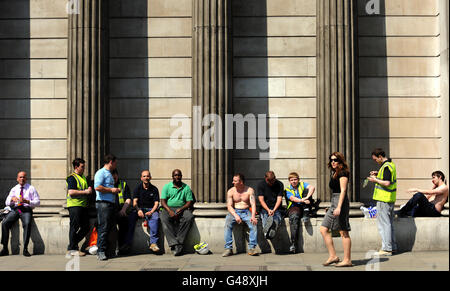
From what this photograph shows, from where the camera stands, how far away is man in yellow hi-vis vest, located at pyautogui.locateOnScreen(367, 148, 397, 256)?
1140 centimetres

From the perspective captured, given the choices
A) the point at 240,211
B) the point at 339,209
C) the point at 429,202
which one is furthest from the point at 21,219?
the point at 429,202

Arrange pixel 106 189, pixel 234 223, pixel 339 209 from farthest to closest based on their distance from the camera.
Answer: pixel 234 223, pixel 106 189, pixel 339 209

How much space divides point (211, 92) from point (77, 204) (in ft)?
13.3

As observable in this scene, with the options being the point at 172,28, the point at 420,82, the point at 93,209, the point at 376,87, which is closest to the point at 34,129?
the point at 93,209

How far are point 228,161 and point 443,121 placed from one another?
5.38 meters

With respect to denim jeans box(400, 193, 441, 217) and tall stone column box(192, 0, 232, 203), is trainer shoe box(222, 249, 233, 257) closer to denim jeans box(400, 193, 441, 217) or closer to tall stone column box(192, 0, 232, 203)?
tall stone column box(192, 0, 232, 203)

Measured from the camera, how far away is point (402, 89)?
14047 millimetres

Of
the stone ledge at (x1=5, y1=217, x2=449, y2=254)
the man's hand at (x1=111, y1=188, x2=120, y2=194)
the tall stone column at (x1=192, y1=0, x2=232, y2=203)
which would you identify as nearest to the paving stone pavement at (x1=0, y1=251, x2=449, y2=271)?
the stone ledge at (x1=5, y1=217, x2=449, y2=254)

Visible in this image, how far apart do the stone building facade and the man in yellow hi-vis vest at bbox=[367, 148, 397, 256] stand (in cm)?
241

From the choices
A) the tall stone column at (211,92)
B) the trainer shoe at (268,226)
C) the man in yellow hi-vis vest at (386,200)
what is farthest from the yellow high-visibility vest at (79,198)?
the man in yellow hi-vis vest at (386,200)

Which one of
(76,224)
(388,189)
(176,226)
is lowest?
(176,226)

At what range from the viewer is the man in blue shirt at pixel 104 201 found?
37.4 feet

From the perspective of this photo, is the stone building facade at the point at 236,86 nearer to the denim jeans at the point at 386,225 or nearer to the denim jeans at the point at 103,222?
the denim jeans at the point at 386,225

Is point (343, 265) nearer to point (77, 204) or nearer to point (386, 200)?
point (386, 200)
